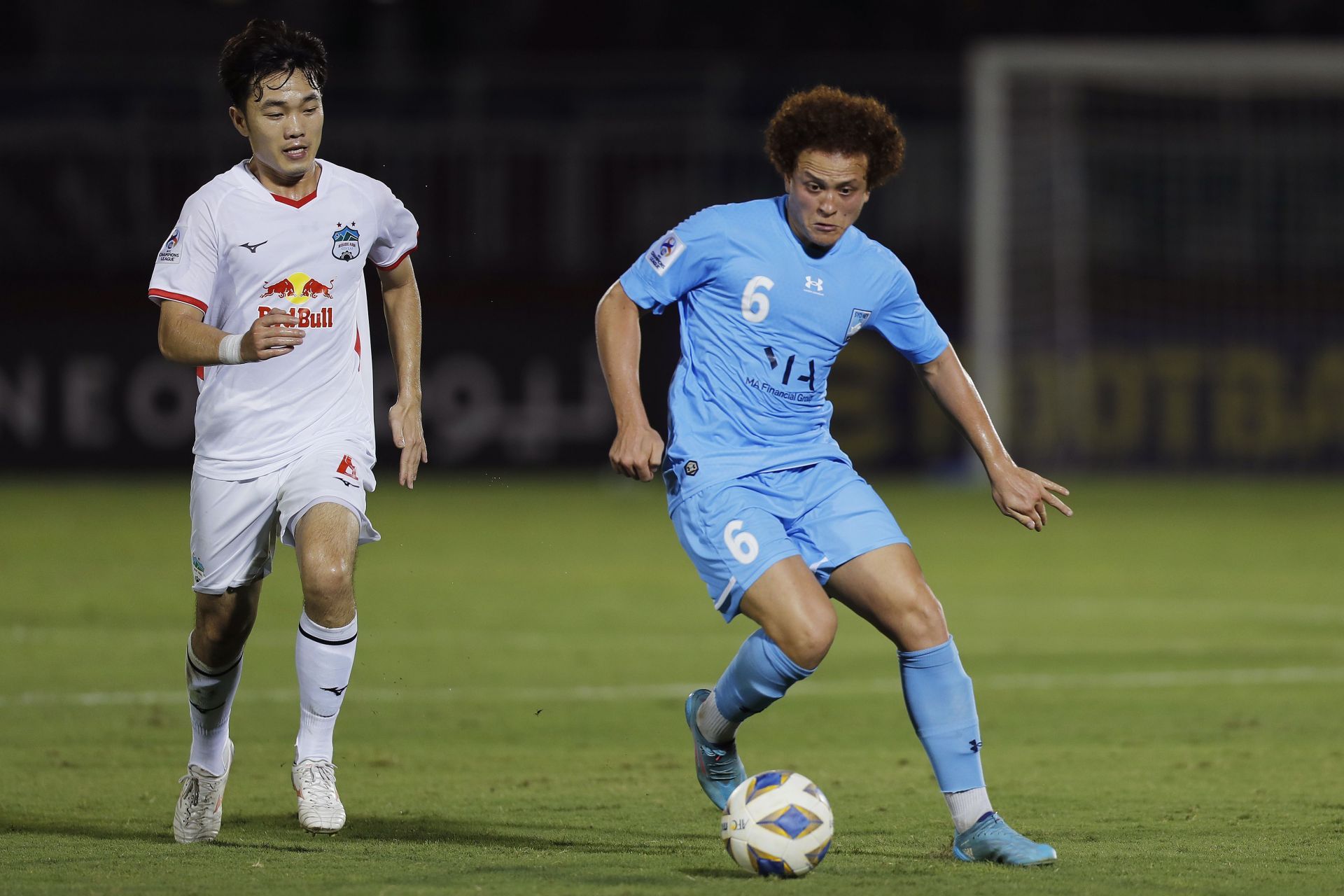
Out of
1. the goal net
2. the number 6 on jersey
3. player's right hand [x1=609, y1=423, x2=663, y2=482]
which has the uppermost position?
the number 6 on jersey

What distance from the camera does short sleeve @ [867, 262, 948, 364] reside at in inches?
210

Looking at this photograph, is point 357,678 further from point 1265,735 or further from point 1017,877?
point 1017,877

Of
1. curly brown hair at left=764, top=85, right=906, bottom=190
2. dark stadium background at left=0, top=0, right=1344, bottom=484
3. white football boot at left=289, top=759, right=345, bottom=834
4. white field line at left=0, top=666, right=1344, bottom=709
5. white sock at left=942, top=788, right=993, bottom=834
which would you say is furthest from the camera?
dark stadium background at left=0, top=0, right=1344, bottom=484

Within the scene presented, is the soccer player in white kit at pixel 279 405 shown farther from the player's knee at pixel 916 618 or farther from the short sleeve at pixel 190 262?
the player's knee at pixel 916 618

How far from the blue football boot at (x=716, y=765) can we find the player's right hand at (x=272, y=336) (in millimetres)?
1602

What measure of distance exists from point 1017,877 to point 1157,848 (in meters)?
0.65

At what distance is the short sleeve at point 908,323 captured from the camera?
17.5 feet

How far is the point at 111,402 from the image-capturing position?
20.5 m

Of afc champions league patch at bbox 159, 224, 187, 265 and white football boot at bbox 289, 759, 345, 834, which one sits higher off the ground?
afc champions league patch at bbox 159, 224, 187, 265

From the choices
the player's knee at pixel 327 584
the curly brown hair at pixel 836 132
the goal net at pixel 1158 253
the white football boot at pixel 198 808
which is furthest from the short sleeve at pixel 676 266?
the goal net at pixel 1158 253

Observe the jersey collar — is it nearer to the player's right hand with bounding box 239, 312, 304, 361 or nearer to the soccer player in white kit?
the soccer player in white kit

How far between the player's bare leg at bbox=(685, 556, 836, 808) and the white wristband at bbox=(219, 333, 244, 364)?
1478mm

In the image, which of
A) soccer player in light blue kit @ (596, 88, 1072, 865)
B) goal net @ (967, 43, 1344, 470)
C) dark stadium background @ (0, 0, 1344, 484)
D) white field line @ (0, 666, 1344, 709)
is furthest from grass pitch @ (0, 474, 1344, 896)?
dark stadium background @ (0, 0, 1344, 484)

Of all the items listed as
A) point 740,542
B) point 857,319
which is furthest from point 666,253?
point 740,542
